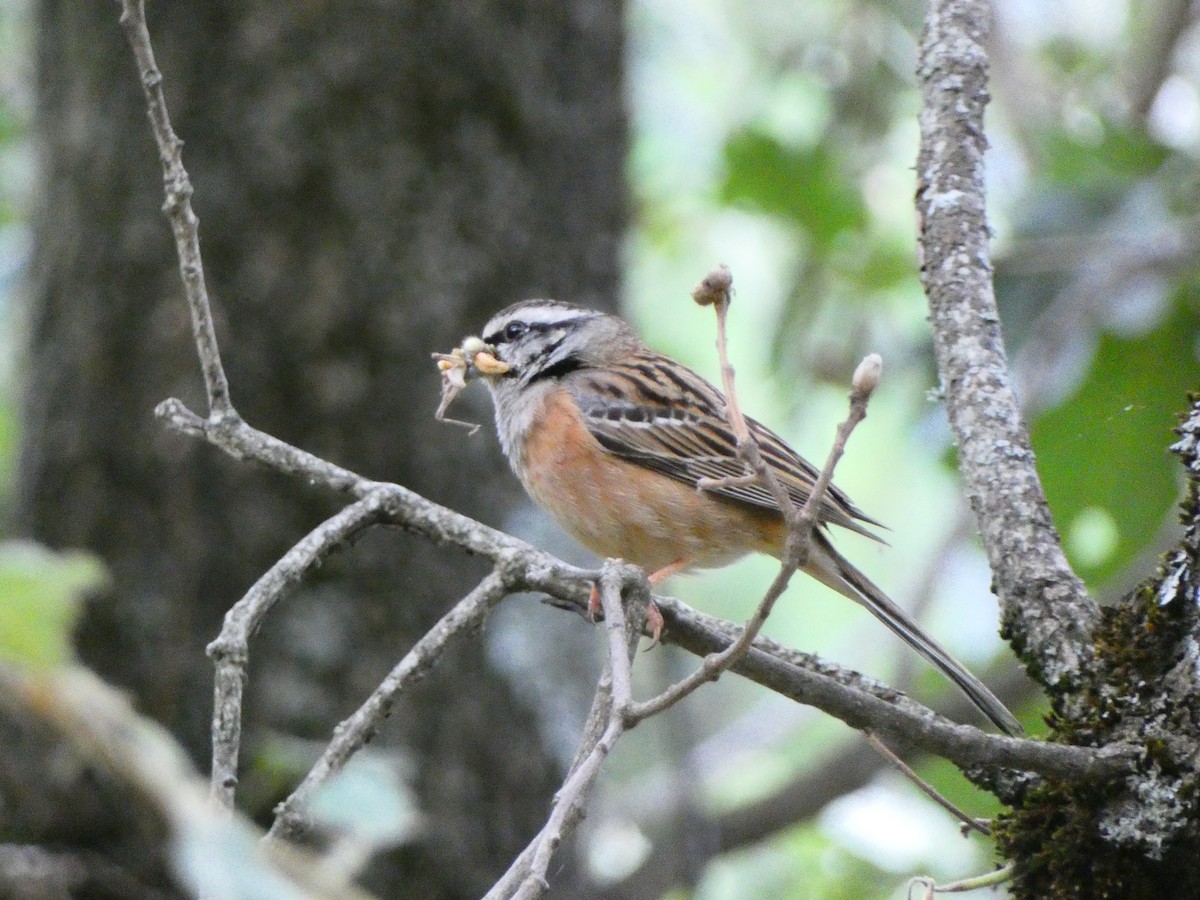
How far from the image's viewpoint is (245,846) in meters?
1.07

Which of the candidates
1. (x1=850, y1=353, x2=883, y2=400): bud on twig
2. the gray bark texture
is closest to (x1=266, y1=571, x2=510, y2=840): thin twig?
(x1=850, y1=353, x2=883, y2=400): bud on twig

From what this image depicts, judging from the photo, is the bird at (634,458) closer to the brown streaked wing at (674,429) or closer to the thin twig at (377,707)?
the brown streaked wing at (674,429)

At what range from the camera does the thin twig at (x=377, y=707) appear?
1.79 m

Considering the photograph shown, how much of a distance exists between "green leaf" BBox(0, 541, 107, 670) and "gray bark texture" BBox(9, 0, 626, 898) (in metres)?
3.97

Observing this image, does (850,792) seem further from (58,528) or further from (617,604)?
(617,604)

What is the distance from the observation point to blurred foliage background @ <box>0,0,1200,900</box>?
4402 millimetres

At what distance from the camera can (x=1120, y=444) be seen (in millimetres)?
3965

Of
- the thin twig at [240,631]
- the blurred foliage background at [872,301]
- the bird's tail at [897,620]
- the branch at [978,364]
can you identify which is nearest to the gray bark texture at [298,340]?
the blurred foliage background at [872,301]

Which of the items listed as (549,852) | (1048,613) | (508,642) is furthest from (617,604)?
(508,642)

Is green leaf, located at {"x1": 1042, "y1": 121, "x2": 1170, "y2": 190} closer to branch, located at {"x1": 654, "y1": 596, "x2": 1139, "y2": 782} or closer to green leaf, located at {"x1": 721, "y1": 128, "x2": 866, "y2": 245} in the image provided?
green leaf, located at {"x1": 721, "y1": 128, "x2": 866, "y2": 245}

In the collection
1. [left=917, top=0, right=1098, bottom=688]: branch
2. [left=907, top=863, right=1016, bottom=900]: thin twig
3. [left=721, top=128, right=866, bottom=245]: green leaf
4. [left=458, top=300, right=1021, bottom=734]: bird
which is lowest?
[left=907, top=863, right=1016, bottom=900]: thin twig

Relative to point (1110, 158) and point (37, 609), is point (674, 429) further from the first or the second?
point (37, 609)

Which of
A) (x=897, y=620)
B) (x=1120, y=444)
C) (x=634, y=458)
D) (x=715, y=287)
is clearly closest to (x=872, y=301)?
(x=634, y=458)

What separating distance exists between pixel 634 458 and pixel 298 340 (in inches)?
62.2
